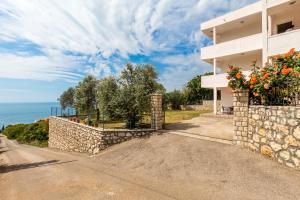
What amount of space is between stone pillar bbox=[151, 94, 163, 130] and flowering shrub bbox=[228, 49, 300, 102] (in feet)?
17.7

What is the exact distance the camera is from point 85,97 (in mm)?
21797

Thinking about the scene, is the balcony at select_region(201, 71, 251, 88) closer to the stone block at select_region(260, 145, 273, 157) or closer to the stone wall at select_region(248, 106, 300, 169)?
the stone wall at select_region(248, 106, 300, 169)

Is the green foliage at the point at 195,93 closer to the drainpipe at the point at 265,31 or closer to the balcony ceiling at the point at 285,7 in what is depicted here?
the drainpipe at the point at 265,31

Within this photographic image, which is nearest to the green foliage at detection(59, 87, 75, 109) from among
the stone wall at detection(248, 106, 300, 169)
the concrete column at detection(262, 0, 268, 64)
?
the concrete column at detection(262, 0, 268, 64)

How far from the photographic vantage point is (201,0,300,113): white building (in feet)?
45.1

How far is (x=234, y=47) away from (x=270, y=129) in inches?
505

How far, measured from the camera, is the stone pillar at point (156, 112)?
12.0m


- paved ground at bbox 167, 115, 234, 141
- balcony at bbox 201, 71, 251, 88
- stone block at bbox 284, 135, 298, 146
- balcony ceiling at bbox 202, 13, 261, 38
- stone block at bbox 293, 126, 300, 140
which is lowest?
paved ground at bbox 167, 115, 234, 141

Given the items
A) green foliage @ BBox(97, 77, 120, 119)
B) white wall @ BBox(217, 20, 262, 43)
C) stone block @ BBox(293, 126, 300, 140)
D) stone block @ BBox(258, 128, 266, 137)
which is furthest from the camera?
white wall @ BBox(217, 20, 262, 43)

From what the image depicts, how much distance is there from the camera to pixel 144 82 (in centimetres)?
1307

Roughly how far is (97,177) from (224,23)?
18.2m

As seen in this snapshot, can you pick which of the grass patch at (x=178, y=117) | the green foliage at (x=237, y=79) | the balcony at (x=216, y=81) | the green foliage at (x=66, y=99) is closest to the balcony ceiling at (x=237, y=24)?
the balcony at (x=216, y=81)

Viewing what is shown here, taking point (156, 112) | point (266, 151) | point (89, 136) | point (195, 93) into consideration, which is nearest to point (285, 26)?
point (156, 112)

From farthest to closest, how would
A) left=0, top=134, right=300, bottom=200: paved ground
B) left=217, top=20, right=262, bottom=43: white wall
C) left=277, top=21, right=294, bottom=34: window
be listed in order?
1. left=217, top=20, right=262, bottom=43: white wall
2. left=277, top=21, right=294, bottom=34: window
3. left=0, top=134, right=300, bottom=200: paved ground
